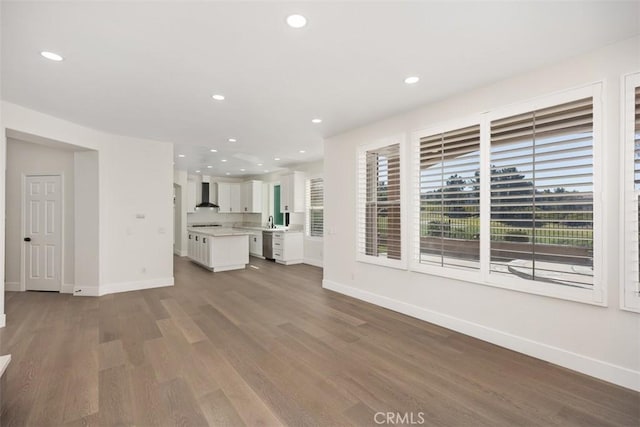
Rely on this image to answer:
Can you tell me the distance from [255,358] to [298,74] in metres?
2.77

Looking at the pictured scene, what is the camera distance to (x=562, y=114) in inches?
104

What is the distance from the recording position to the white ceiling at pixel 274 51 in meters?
1.93

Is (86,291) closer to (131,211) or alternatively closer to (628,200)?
(131,211)

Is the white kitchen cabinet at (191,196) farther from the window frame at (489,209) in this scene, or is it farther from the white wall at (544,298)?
the window frame at (489,209)

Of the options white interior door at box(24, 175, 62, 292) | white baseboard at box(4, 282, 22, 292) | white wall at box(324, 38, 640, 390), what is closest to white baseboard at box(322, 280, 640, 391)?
white wall at box(324, 38, 640, 390)

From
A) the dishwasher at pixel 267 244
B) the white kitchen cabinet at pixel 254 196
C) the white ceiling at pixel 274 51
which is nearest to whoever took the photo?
the white ceiling at pixel 274 51

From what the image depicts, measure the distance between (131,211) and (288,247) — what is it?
3.76m

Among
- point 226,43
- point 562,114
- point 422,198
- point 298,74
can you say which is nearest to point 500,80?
point 562,114

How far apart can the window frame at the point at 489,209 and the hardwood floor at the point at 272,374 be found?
68 centimetres

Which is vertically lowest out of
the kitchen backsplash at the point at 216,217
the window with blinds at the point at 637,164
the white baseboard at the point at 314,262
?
the white baseboard at the point at 314,262

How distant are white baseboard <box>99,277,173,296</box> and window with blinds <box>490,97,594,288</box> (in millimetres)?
5433

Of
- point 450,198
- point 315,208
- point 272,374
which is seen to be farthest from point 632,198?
point 315,208

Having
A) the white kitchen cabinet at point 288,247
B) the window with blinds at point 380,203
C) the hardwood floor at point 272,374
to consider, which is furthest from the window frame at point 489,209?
the white kitchen cabinet at point 288,247

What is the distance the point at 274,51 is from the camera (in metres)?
2.39
